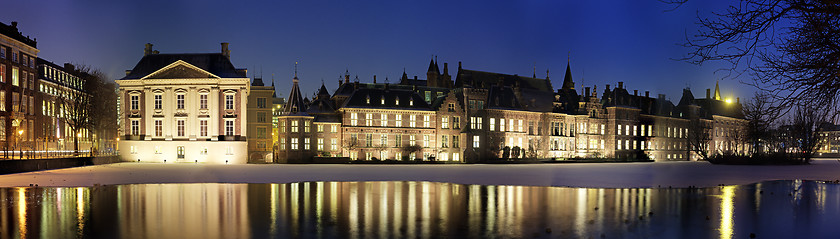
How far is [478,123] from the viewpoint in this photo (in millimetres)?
71812

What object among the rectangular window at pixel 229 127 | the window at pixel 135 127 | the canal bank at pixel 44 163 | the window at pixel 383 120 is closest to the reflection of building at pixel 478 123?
the window at pixel 383 120

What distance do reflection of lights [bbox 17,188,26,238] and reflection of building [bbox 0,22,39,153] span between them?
113ft

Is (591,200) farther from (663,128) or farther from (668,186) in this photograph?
(663,128)

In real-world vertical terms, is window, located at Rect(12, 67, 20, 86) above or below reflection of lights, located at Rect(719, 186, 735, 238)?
above

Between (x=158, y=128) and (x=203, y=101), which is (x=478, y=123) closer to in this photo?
(x=203, y=101)

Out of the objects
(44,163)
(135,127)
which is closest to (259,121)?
(135,127)

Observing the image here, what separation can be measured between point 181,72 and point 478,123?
117 feet

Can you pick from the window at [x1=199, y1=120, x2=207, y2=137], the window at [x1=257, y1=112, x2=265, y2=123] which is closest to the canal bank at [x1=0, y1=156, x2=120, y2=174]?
the window at [x1=199, y1=120, x2=207, y2=137]

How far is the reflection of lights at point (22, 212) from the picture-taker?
1523 centimetres

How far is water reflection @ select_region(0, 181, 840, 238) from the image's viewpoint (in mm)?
15461

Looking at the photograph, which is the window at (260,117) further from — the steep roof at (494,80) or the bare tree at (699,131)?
the bare tree at (699,131)

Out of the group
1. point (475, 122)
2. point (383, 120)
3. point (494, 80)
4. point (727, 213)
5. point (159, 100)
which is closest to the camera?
point (727, 213)

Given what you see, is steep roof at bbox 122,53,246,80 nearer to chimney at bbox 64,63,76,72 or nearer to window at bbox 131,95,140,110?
window at bbox 131,95,140,110

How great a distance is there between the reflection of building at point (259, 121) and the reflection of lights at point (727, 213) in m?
57.4
